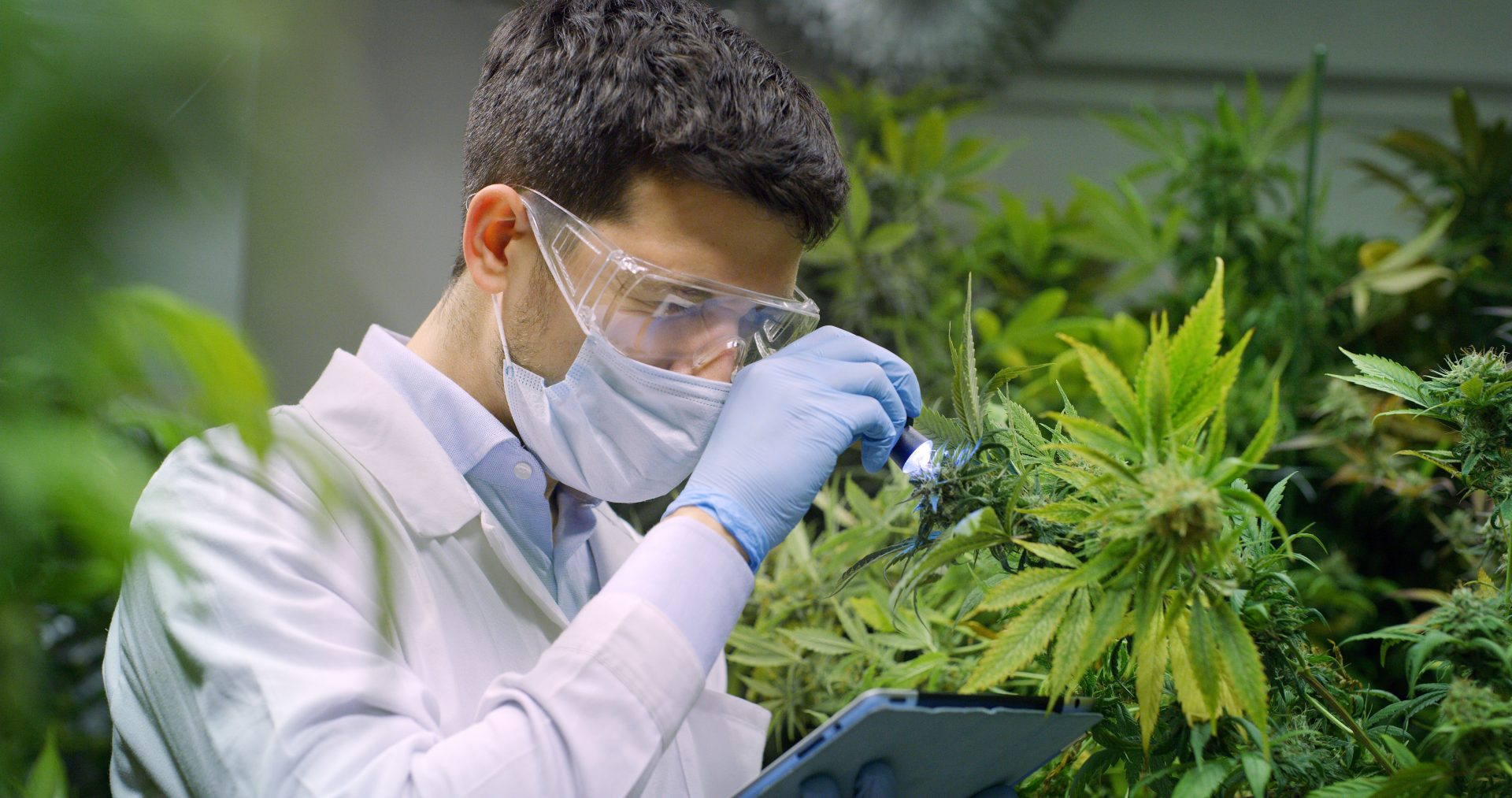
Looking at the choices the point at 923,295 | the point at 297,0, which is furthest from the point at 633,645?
the point at 923,295

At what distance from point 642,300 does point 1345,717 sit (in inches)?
23.0

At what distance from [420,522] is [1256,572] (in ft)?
2.10

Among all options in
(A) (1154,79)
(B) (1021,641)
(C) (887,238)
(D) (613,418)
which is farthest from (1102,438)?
(A) (1154,79)

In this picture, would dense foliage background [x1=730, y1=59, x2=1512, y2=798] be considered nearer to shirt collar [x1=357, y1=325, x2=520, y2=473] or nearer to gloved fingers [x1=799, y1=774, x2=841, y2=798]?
gloved fingers [x1=799, y1=774, x2=841, y2=798]

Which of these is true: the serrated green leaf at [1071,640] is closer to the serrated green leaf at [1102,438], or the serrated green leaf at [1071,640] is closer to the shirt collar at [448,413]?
the serrated green leaf at [1102,438]

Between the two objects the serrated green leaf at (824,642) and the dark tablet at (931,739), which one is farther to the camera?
the serrated green leaf at (824,642)

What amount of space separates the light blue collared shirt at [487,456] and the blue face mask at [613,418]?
0.10 ft

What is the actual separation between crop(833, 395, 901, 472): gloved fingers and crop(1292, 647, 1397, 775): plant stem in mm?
337

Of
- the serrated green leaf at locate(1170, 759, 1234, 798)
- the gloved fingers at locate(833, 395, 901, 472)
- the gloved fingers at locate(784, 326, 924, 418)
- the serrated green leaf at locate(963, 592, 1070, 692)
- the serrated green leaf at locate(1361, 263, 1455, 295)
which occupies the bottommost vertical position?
the serrated green leaf at locate(1170, 759, 1234, 798)

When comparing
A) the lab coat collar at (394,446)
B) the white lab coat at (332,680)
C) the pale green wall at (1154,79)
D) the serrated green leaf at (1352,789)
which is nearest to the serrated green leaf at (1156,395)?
the serrated green leaf at (1352,789)

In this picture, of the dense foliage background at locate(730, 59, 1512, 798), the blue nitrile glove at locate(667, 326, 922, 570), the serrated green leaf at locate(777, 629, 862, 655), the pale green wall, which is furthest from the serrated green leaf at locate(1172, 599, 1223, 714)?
the pale green wall

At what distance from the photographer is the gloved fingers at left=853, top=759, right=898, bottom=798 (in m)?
0.69

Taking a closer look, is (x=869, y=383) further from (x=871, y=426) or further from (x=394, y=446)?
(x=394, y=446)

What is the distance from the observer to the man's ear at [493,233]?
889 millimetres
